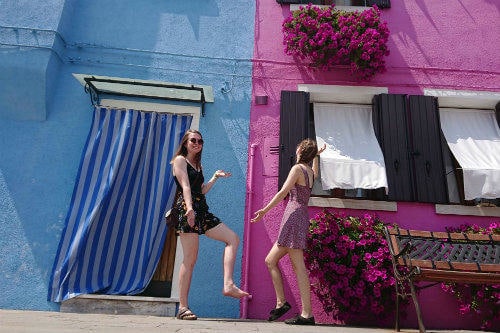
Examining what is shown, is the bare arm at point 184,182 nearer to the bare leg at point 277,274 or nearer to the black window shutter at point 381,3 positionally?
the bare leg at point 277,274

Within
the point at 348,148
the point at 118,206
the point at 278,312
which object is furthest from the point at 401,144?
the point at 118,206

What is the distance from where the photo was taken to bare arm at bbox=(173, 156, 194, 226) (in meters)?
3.66

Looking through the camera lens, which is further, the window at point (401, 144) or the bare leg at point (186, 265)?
the window at point (401, 144)

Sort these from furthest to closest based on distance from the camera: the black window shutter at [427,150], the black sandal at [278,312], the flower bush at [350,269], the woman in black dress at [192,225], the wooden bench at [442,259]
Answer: the black window shutter at [427,150] < the flower bush at [350,269] < the black sandal at [278,312] < the woman in black dress at [192,225] < the wooden bench at [442,259]

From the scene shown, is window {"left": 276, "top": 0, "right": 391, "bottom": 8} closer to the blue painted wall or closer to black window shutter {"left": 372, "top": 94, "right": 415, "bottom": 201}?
the blue painted wall

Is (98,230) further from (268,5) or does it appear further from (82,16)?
(268,5)

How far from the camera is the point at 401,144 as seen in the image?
18.0ft

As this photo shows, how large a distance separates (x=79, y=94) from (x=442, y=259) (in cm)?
486

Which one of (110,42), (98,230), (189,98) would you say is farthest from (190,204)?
(110,42)

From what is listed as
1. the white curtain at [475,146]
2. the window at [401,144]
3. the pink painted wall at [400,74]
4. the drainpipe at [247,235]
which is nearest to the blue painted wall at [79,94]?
the drainpipe at [247,235]

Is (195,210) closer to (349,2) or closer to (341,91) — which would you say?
(341,91)

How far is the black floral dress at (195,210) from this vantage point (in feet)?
12.4

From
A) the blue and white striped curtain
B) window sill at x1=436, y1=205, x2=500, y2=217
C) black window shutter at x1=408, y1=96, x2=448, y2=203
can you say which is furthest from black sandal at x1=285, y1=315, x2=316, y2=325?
window sill at x1=436, y1=205, x2=500, y2=217

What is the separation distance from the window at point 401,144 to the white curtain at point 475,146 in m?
0.17
